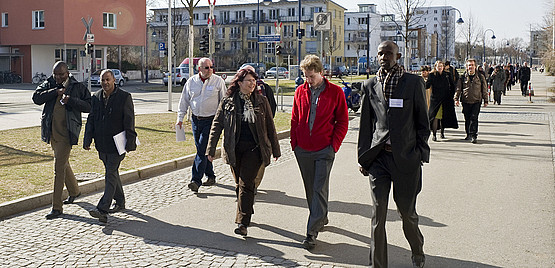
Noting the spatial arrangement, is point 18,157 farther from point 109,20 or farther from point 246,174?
point 109,20

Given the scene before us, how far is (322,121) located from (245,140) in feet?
3.01

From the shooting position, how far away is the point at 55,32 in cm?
5044

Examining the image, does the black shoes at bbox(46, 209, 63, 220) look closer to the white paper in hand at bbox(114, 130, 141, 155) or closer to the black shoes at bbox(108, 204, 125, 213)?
the black shoes at bbox(108, 204, 125, 213)

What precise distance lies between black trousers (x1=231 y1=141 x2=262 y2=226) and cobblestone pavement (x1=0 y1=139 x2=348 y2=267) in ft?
2.13

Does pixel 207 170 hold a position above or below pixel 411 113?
below

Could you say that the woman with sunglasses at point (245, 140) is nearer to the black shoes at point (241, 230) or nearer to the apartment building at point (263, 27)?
the black shoes at point (241, 230)

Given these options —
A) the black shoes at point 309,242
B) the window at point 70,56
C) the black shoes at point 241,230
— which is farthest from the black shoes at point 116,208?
the window at point 70,56

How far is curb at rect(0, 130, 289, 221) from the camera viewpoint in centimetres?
769

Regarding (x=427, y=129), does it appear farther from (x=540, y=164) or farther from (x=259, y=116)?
(x=540, y=164)

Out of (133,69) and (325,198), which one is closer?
(325,198)

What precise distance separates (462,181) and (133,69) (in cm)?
5642

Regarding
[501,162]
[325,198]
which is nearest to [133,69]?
[501,162]

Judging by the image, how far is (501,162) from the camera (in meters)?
11.8

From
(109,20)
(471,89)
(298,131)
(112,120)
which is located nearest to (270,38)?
(471,89)
